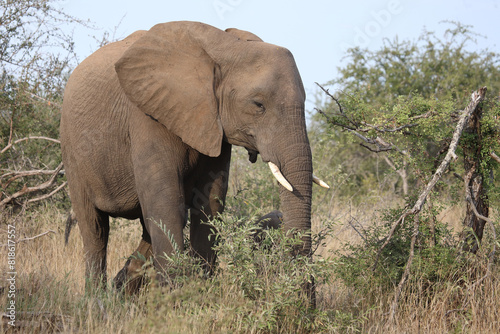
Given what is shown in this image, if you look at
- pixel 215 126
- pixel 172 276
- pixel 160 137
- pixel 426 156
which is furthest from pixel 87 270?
pixel 426 156

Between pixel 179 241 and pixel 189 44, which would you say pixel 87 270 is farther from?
pixel 189 44

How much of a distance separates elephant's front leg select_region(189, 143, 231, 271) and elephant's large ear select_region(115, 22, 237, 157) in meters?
0.46

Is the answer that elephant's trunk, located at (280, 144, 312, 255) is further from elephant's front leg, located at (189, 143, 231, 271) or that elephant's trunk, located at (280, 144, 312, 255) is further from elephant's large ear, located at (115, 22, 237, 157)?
elephant's front leg, located at (189, 143, 231, 271)

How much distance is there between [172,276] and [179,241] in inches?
11.8

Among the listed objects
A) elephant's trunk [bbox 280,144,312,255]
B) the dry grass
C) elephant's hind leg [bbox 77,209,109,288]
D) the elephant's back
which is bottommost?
the dry grass

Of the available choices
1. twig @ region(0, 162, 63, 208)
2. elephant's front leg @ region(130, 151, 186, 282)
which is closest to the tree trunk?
elephant's front leg @ region(130, 151, 186, 282)

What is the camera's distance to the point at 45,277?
17.1 ft

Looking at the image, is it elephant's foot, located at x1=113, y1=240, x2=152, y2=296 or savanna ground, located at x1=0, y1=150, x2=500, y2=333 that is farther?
elephant's foot, located at x1=113, y1=240, x2=152, y2=296

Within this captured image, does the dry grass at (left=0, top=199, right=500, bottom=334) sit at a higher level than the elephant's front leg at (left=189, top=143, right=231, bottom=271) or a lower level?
lower

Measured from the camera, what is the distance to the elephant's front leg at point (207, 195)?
5.43 meters

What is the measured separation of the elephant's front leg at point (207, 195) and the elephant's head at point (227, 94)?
1.57ft

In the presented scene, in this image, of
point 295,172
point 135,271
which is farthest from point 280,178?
point 135,271

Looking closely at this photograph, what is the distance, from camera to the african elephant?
4652 mm

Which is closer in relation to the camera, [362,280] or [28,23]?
[362,280]
